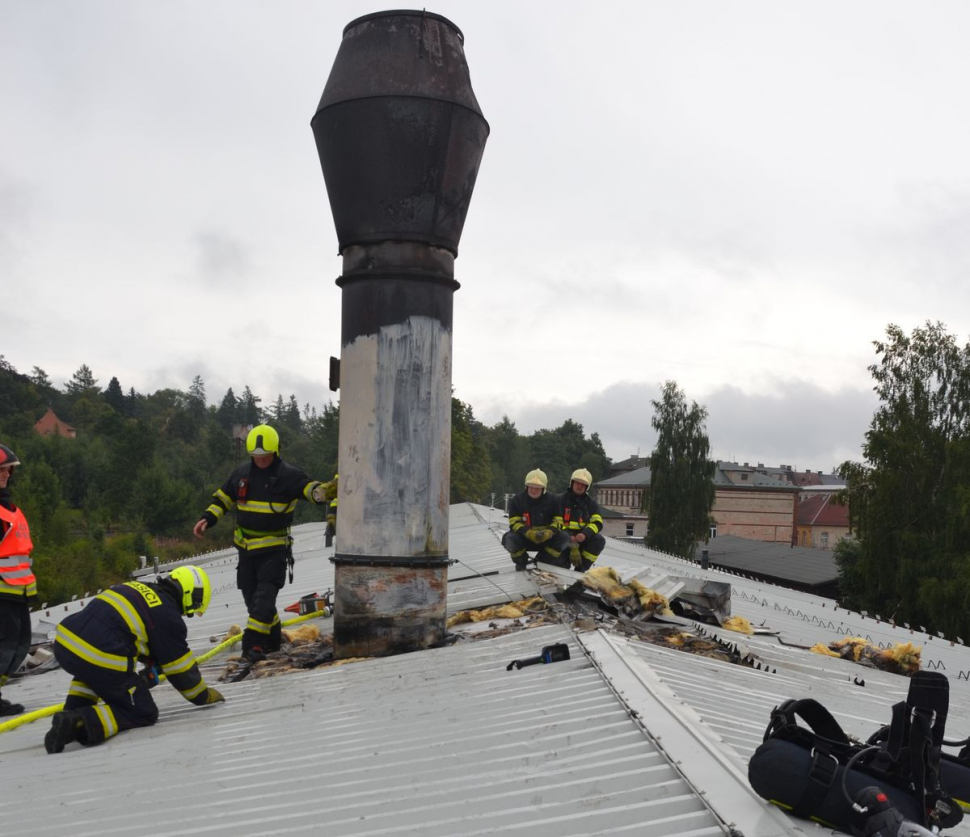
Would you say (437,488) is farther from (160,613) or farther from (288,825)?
(288,825)

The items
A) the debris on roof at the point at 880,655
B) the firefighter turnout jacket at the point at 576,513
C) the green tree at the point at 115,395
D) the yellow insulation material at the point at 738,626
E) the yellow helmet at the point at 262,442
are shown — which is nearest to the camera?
the yellow helmet at the point at 262,442

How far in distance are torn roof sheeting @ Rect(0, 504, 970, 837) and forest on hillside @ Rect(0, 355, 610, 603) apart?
25.8 meters

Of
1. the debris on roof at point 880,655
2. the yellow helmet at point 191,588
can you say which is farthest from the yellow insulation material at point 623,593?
the yellow helmet at point 191,588

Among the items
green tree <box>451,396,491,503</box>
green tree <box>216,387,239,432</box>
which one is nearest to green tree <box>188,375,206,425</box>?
green tree <box>216,387,239,432</box>

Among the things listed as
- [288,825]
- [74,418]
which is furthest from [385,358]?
[74,418]

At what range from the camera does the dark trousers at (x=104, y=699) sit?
5.16 m

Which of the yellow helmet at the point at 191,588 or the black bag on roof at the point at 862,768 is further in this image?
the yellow helmet at the point at 191,588

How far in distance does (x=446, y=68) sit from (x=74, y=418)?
423 feet

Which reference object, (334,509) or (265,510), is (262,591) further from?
(334,509)

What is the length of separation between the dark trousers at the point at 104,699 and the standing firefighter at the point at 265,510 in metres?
1.73

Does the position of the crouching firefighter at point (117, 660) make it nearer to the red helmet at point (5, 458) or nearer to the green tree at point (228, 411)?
the red helmet at point (5, 458)

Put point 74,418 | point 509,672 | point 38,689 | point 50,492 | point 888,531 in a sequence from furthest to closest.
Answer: point 74,418 → point 50,492 → point 888,531 → point 38,689 → point 509,672

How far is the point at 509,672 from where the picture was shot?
525 centimetres

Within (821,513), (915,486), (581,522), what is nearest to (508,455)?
(821,513)
